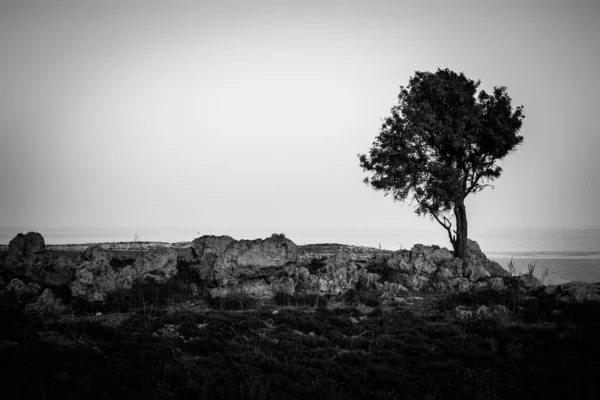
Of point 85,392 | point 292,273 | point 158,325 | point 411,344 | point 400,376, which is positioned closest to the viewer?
point 85,392

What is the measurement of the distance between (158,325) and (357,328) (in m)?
8.54

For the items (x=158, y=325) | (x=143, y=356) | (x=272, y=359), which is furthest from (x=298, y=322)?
(x=143, y=356)

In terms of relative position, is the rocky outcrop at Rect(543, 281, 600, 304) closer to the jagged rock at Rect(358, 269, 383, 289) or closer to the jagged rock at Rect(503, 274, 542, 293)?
the jagged rock at Rect(503, 274, 542, 293)

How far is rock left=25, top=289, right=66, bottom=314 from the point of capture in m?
20.4

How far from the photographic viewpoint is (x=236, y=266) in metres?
26.9

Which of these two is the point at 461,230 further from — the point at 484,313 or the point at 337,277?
the point at 484,313

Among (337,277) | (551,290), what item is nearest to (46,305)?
(337,277)

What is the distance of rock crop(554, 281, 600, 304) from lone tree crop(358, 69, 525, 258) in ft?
35.2

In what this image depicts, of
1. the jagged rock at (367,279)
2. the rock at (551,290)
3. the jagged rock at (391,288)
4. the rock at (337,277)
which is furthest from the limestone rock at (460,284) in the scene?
the rock at (337,277)

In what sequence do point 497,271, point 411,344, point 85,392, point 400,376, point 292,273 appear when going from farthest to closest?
point 497,271 < point 292,273 < point 411,344 < point 400,376 < point 85,392

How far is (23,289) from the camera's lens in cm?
2295

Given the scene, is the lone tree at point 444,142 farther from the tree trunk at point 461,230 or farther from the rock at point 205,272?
the rock at point 205,272

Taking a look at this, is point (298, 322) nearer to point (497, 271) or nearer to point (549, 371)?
point (549, 371)

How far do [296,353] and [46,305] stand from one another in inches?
548
